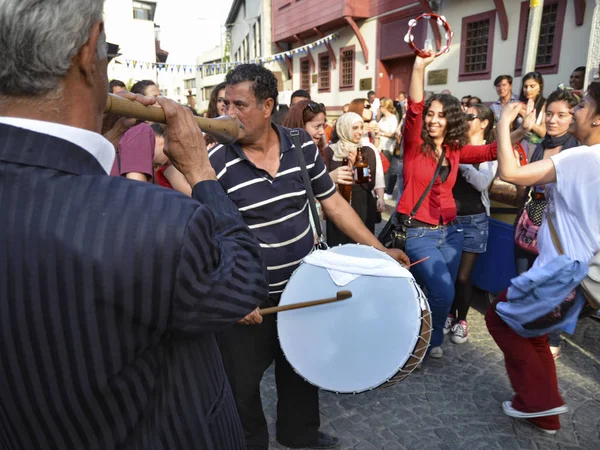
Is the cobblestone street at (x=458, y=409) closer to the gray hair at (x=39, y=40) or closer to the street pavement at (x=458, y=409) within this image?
the street pavement at (x=458, y=409)

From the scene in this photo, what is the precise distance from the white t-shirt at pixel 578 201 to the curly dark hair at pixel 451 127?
1052mm

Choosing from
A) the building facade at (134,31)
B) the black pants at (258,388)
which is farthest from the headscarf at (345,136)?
the building facade at (134,31)

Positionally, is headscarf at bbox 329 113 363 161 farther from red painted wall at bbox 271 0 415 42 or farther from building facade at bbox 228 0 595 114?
red painted wall at bbox 271 0 415 42

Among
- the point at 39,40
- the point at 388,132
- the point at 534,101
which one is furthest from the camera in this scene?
the point at 388,132

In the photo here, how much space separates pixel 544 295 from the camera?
2229 millimetres

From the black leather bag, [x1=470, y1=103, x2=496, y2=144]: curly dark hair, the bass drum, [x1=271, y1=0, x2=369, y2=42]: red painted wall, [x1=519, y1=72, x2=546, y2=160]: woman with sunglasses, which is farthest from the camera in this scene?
[x1=271, y1=0, x2=369, y2=42]: red painted wall

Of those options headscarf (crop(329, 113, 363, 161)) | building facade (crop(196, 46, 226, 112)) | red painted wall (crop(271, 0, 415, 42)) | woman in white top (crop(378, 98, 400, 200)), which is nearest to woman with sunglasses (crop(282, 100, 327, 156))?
headscarf (crop(329, 113, 363, 161))

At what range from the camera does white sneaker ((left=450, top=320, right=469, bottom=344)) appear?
12.0 feet

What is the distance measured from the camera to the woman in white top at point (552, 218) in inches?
86.8

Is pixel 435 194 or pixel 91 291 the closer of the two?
pixel 91 291

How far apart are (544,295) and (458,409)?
1.02 m

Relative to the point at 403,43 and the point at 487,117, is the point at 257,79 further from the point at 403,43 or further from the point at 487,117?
the point at 403,43

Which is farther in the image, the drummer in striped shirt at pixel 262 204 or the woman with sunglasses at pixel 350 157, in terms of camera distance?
the woman with sunglasses at pixel 350 157

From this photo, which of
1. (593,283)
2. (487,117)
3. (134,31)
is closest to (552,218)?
(593,283)
